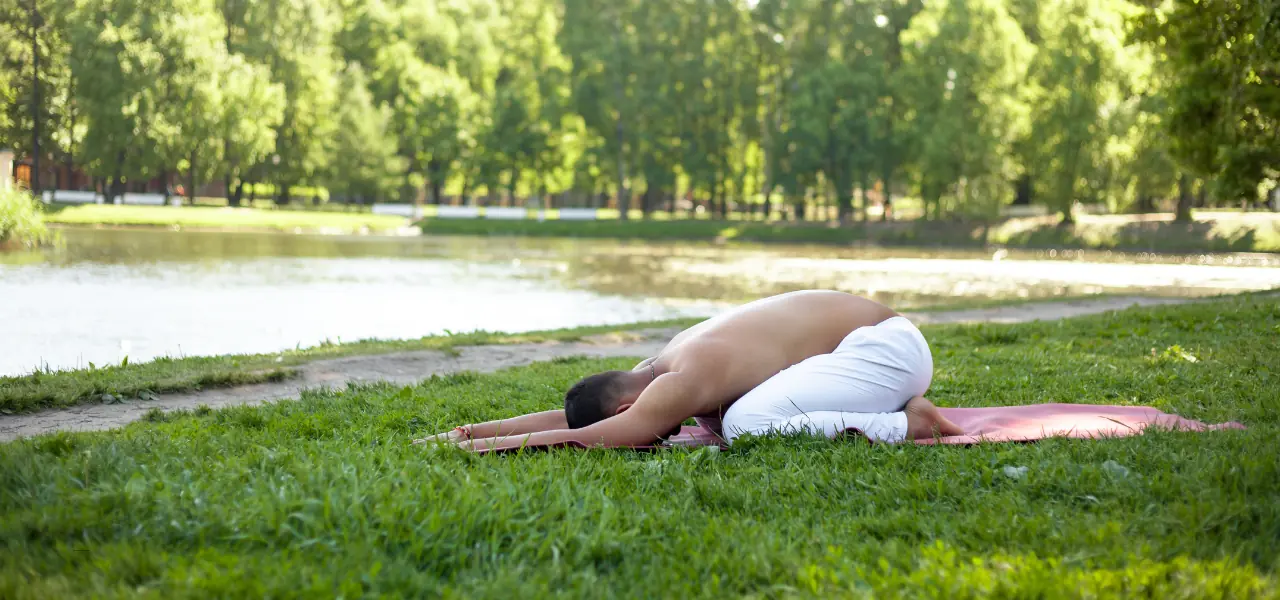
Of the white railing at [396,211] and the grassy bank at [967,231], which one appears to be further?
the white railing at [396,211]

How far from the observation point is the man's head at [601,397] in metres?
5.19

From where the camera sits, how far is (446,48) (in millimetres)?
68188

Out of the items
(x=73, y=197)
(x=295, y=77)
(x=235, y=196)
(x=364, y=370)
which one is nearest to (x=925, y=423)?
(x=364, y=370)

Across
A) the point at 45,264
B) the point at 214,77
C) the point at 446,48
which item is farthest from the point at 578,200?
the point at 45,264

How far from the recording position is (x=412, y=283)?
2411cm

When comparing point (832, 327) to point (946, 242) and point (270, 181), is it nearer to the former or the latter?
point (946, 242)

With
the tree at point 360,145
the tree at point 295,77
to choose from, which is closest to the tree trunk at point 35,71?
the tree at point 360,145

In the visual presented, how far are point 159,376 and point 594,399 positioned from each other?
469 cm

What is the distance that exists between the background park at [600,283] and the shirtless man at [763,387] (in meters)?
0.23

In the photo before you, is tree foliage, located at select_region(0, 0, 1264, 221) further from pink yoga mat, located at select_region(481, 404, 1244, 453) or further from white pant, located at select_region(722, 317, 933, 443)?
pink yoga mat, located at select_region(481, 404, 1244, 453)

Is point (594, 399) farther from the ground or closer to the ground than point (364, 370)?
farther from the ground

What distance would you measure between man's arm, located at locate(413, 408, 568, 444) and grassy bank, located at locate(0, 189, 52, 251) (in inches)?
967

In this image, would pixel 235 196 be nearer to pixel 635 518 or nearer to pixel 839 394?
pixel 839 394

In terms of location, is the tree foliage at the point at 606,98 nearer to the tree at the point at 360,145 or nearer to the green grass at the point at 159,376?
the tree at the point at 360,145
